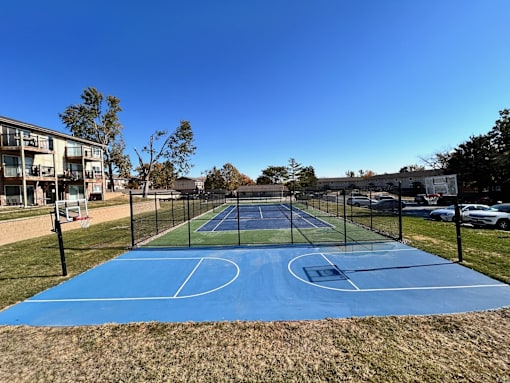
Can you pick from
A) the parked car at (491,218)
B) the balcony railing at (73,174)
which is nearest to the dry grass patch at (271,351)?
the parked car at (491,218)

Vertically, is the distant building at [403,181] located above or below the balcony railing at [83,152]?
below

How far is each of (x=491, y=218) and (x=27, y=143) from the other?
37586mm

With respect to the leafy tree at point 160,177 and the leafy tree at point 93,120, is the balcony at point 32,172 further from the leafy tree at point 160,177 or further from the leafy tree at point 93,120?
the leafy tree at point 160,177

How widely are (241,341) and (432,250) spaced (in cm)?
1019

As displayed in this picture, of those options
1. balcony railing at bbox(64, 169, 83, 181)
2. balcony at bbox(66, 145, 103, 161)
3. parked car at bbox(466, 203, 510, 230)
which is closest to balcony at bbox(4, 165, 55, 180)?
balcony railing at bbox(64, 169, 83, 181)

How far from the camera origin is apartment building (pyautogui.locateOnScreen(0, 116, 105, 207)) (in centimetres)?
2100

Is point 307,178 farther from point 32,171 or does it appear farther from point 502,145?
point 32,171

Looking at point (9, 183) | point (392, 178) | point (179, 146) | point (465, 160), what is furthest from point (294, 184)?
point (9, 183)

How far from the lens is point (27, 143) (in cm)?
2283

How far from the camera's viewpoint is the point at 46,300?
686cm

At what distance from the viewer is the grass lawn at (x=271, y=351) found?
12.3 ft

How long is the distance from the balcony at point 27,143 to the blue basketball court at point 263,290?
19.3m

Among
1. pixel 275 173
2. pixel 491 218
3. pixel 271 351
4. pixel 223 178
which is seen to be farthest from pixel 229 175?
pixel 271 351

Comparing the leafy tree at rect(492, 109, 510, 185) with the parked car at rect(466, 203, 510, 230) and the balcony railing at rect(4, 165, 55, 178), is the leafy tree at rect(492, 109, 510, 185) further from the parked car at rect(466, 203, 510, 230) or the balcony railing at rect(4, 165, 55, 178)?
the balcony railing at rect(4, 165, 55, 178)
